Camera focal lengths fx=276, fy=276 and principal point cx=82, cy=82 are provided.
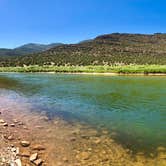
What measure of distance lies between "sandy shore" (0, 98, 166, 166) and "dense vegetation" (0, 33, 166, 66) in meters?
77.7

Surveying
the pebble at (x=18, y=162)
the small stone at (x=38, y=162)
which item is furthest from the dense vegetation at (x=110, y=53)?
the pebble at (x=18, y=162)

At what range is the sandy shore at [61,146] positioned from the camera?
8.67 meters

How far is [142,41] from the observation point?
12788cm

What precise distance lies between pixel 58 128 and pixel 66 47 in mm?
116562

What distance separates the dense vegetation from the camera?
97569 millimetres

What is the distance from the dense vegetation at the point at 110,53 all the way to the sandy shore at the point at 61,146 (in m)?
77.7

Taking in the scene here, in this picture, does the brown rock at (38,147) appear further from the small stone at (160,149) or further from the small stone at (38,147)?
the small stone at (160,149)

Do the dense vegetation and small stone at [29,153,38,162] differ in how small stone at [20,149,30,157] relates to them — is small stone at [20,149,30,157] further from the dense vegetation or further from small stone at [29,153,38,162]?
the dense vegetation

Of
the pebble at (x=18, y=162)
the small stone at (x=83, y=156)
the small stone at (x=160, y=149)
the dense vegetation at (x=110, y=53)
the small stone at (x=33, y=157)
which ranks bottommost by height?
the small stone at (x=83, y=156)

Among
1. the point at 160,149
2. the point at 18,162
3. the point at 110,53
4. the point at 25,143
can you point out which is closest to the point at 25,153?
the point at 25,143

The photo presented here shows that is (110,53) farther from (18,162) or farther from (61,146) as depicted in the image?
(18,162)

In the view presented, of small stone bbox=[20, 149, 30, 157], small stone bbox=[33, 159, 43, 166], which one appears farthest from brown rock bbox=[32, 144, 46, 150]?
small stone bbox=[33, 159, 43, 166]

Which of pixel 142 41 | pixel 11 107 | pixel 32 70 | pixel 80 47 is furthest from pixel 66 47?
pixel 11 107

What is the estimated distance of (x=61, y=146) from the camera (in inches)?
400
